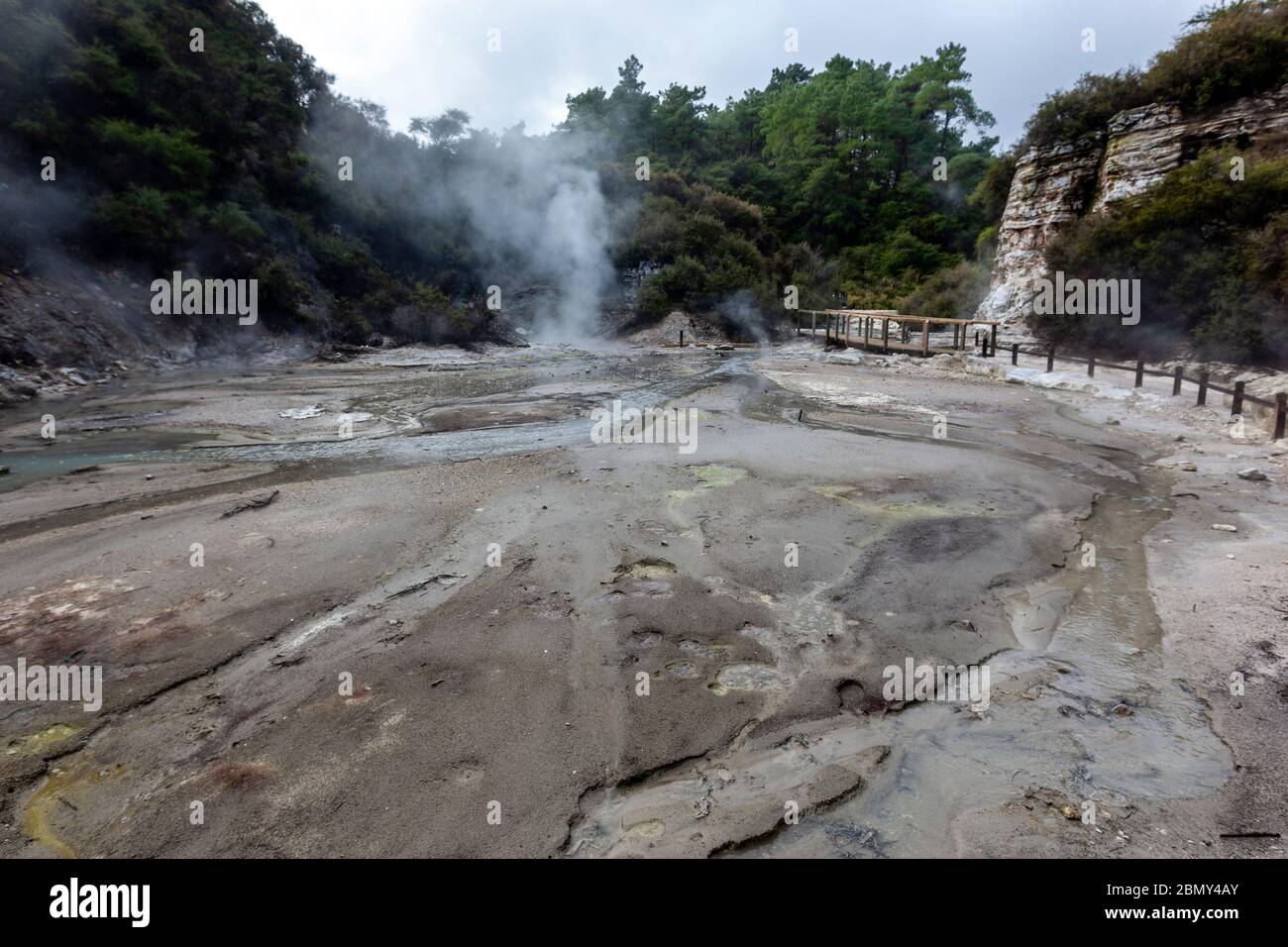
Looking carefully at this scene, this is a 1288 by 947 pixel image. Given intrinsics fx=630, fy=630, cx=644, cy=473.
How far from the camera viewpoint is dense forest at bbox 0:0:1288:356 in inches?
696

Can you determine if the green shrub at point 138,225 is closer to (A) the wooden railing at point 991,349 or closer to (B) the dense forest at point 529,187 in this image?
(B) the dense forest at point 529,187

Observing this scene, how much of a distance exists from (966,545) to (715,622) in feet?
9.56

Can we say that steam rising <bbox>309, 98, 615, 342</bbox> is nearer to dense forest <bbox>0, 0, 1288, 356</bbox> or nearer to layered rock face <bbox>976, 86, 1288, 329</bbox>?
dense forest <bbox>0, 0, 1288, 356</bbox>

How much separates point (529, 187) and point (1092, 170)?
86.2 feet

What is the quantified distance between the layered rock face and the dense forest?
820mm

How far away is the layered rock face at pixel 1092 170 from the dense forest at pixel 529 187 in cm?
82

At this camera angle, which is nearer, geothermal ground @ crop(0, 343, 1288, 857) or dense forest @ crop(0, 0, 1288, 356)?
geothermal ground @ crop(0, 343, 1288, 857)

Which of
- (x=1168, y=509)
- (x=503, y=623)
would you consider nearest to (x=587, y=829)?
(x=503, y=623)

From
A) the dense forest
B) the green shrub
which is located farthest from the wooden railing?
the green shrub

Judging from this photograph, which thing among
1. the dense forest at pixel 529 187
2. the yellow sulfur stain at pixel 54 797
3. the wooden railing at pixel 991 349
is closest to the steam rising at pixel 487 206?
the dense forest at pixel 529 187

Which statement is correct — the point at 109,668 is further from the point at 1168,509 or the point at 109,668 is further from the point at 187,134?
the point at 187,134

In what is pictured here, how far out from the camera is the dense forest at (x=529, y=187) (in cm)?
1769

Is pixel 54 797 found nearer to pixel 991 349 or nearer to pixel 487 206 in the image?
pixel 991 349

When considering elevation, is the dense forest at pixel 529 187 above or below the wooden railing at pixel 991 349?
above
